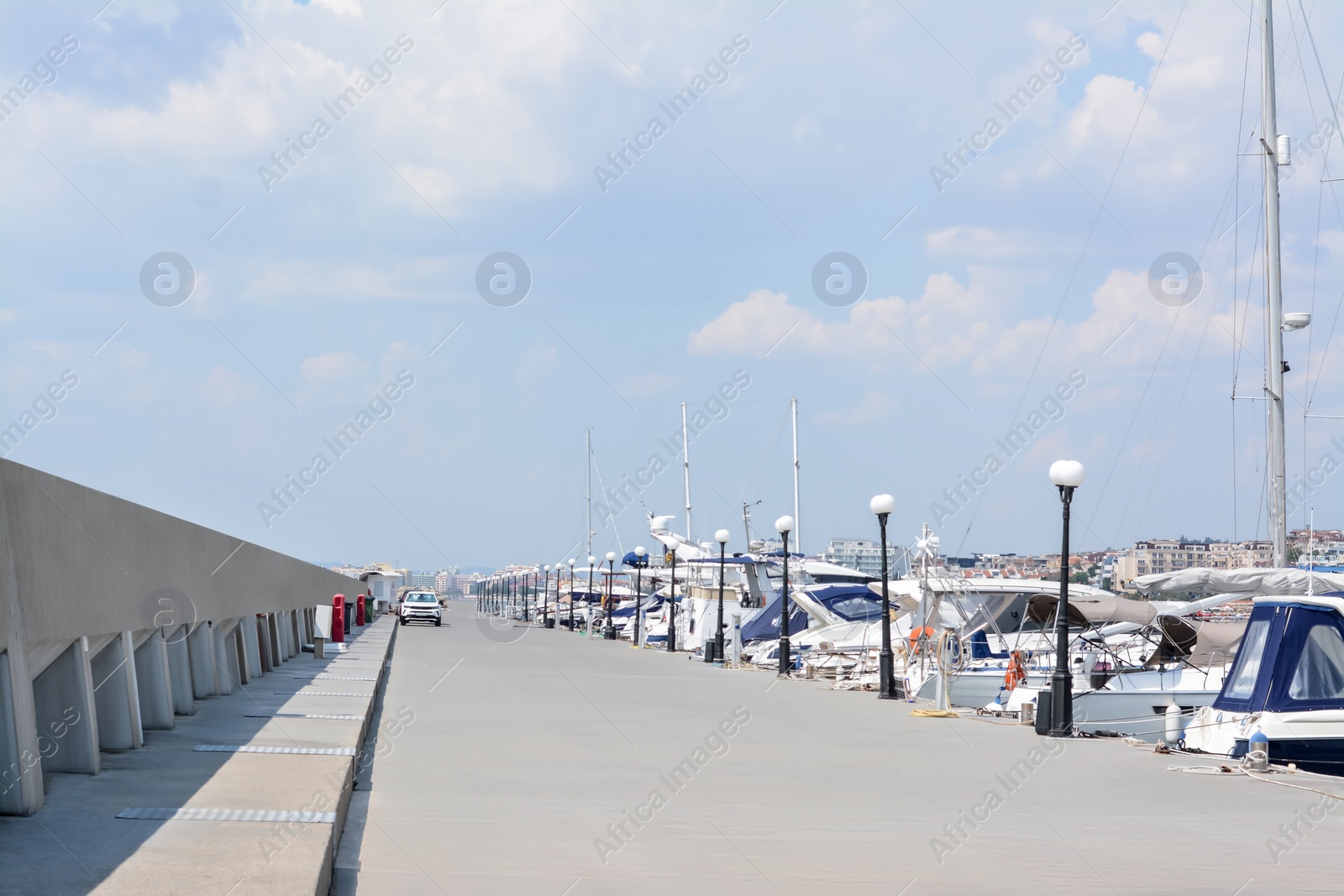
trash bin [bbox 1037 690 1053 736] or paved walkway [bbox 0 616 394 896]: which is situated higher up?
paved walkway [bbox 0 616 394 896]

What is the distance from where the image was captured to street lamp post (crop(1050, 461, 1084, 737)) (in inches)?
707

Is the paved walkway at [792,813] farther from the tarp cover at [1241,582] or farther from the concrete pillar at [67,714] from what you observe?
the tarp cover at [1241,582]

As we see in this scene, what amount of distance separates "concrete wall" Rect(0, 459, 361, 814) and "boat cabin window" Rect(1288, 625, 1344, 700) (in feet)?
42.0

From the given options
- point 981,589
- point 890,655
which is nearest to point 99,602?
point 890,655

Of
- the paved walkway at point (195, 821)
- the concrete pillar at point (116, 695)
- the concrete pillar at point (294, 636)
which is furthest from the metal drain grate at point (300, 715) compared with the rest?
the concrete pillar at point (294, 636)

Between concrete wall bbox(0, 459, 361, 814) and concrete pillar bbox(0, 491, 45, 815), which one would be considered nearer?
concrete pillar bbox(0, 491, 45, 815)

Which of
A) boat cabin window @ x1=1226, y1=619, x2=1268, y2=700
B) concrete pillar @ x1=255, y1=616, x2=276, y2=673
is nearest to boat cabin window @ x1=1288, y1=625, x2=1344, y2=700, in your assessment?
boat cabin window @ x1=1226, y1=619, x2=1268, y2=700

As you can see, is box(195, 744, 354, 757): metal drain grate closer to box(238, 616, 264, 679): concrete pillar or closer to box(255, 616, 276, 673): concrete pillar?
box(238, 616, 264, 679): concrete pillar

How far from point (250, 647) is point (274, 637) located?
3879mm

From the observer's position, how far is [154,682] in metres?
11.3

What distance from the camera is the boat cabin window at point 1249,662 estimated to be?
17.5 m

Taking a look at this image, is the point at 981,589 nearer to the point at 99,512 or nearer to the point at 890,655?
the point at 890,655

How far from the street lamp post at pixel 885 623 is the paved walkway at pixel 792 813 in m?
5.73

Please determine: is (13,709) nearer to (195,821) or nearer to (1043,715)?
(195,821)
